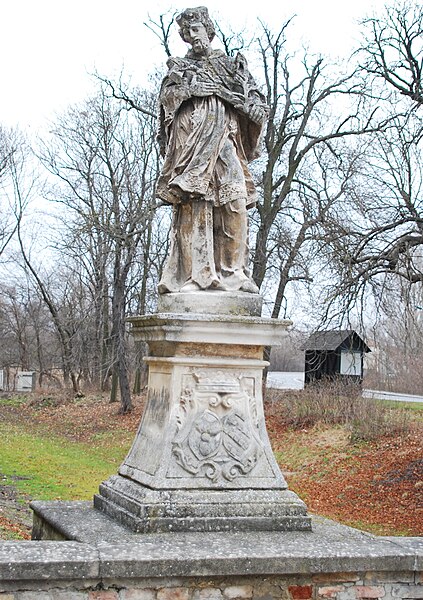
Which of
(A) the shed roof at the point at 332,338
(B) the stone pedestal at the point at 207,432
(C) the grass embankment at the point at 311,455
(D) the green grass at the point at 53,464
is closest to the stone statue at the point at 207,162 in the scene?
(B) the stone pedestal at the point at 207,432

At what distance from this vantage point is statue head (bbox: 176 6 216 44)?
257 inches

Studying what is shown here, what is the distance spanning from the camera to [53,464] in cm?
1772

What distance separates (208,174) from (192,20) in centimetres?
126

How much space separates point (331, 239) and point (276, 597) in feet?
35.3

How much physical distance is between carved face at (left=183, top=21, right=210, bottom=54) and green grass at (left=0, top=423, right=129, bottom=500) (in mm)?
8686

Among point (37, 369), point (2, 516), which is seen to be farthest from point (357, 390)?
point (37, 369)

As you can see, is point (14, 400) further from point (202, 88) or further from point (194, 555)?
point (194, 555)

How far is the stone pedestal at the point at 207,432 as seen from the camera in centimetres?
571

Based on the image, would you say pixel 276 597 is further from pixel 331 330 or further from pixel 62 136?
pixel 62 136

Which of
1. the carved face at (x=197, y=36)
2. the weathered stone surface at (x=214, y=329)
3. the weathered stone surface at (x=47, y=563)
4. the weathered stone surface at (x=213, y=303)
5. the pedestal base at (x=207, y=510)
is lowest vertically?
the weathered stone surface at (x=47, y=563)

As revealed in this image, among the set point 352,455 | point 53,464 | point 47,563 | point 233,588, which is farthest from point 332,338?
point 47,563

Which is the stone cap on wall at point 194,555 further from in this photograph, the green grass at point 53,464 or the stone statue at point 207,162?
the green grass at point 53,464

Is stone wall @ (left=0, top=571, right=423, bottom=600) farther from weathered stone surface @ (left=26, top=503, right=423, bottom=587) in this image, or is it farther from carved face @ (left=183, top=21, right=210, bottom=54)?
carved face @ (left=183, top=21, right=210, bottom=54)

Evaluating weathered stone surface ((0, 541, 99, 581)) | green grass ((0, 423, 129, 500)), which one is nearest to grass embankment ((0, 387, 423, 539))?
green grass ((0, 423, 129, 500))
